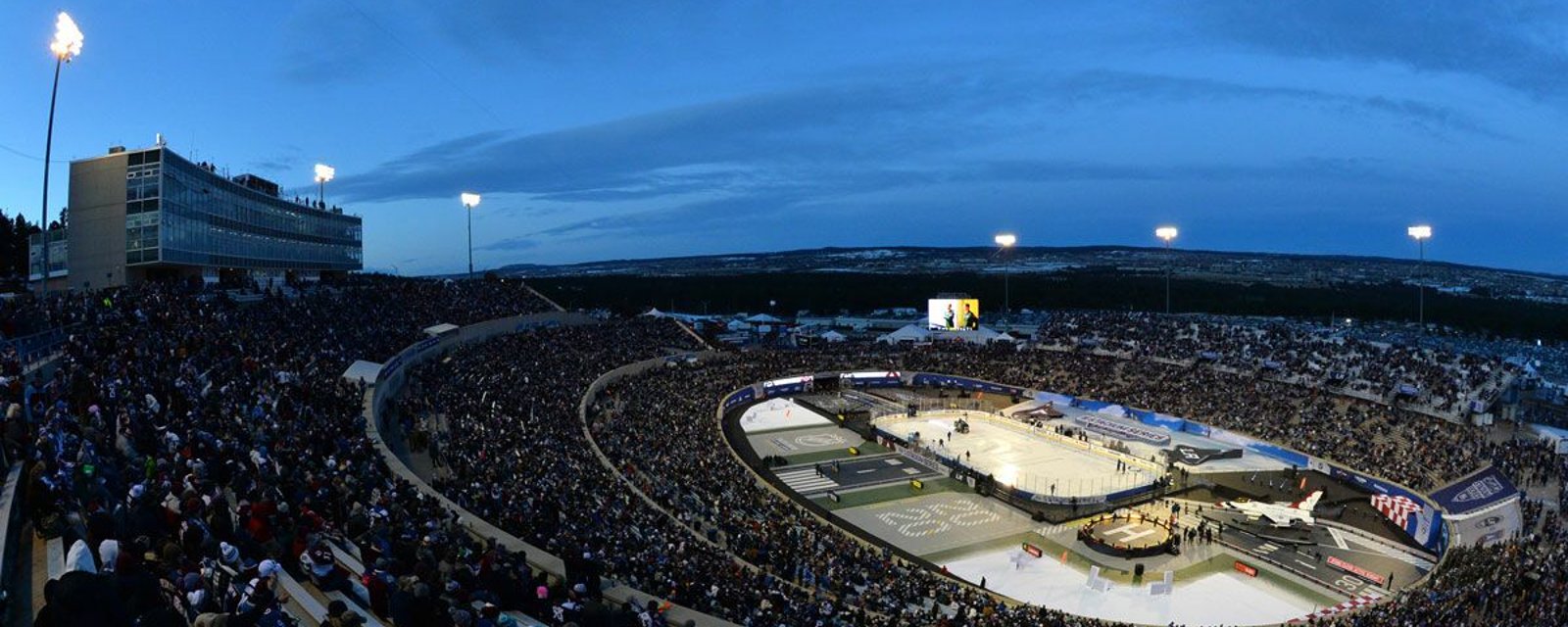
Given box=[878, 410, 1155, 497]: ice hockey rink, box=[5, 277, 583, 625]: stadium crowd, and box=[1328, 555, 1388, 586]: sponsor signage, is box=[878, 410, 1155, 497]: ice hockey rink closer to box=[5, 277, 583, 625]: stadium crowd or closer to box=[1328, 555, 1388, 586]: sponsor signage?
box=[1328, 555, 1388, 586]: sponsor signage

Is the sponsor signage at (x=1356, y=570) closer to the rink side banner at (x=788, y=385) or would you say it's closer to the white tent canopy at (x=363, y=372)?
the white tent canopy at (x=363, y=372)

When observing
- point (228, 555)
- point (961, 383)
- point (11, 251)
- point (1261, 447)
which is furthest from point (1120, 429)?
point (11, 251)

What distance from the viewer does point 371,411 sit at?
25484mm

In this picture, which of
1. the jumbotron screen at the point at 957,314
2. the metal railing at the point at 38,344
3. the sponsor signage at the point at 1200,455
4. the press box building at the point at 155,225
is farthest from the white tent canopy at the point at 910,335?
the metal railing at the point at 38,344

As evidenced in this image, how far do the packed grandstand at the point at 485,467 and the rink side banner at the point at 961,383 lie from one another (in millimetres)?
2944

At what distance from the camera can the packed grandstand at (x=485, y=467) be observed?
9680 mm

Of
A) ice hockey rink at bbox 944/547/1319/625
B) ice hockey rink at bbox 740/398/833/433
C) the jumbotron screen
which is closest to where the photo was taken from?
ice hockey rink at bbox 944/547/1319/625

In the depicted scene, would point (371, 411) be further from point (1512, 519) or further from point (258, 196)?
point (1512, 519)

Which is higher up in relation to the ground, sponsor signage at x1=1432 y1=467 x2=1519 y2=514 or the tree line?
the tree line

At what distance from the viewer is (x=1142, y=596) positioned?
2670cm

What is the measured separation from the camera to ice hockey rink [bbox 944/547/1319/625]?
83.0 feet

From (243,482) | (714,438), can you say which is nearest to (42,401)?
(243,482)

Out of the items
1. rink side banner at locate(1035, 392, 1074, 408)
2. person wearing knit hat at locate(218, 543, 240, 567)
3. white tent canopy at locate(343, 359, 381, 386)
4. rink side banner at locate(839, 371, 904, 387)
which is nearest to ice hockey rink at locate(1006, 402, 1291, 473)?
rink side banner at locate(1035, 392, 1074, 408)

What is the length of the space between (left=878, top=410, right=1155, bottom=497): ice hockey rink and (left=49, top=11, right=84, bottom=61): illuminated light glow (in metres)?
35.7
